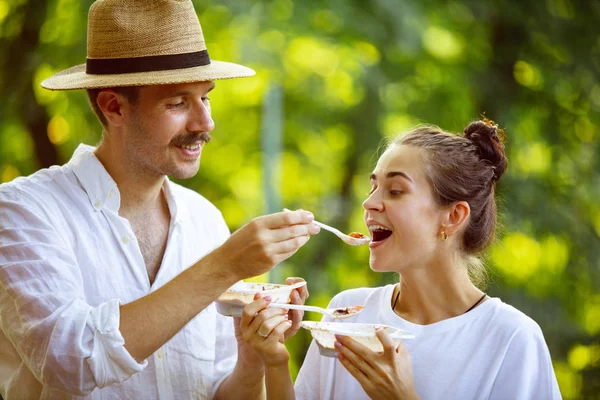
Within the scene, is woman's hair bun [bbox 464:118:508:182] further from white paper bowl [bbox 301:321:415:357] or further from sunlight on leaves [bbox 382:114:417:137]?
sunlight on leaves [bbox 382:114:417:137]

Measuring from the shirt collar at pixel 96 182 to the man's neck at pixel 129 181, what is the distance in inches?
1.7

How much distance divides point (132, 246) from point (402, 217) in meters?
0.86

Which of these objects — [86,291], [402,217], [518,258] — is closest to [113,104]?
[86,291]

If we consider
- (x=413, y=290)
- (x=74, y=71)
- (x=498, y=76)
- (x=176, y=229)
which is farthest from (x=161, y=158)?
(x=498, y=76)

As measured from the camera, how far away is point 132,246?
2248 mm

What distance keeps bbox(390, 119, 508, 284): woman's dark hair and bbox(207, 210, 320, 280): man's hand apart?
0.59 metres

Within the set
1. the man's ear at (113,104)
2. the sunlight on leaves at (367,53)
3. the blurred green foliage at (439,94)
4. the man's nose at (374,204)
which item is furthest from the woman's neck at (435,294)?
the sunlight on leaves at (367,53)

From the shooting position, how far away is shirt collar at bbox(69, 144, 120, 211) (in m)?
2.24

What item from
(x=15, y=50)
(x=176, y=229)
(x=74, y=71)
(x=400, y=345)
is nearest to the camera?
(x=400, y=345)

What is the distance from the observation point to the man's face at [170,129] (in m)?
2.22

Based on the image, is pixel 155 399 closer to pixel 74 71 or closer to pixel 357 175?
pixel 74 71

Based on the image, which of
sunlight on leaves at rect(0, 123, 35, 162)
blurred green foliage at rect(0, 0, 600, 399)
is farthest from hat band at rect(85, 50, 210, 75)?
sunlight on leaves at rect(0, 123, 35, 162)

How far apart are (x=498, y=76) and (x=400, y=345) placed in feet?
11.4

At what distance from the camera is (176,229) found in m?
2.39
